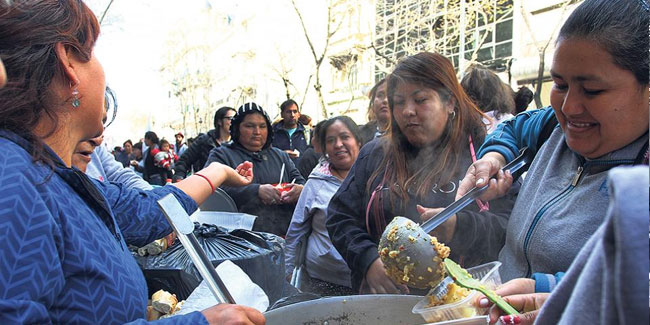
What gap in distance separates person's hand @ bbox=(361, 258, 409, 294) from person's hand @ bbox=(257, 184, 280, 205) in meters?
1.65

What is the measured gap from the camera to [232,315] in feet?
3.14

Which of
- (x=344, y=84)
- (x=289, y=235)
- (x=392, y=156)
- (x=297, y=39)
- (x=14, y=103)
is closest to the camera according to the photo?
(x=14, y=103)

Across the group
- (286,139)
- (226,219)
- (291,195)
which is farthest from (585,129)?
(286,139)

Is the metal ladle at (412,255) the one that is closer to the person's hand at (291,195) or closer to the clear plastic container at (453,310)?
the clear plastic container at (453,310)

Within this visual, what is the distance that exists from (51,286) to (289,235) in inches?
80.9

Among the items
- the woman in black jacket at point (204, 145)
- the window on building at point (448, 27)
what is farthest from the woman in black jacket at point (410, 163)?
the window on building at point (448, 27)

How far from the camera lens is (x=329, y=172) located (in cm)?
299

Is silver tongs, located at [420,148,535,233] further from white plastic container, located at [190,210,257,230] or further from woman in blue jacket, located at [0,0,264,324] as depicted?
white plastic container, located at [190,210,257,230]

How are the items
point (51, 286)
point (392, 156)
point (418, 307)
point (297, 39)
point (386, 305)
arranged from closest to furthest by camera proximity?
point (51, 286) → point (418, 307) → point (386, 305) → point (392, 156) → point (297, 39)

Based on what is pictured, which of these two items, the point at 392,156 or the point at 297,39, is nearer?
the point at 392,156

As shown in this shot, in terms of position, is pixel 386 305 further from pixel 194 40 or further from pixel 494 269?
pixel 194 40

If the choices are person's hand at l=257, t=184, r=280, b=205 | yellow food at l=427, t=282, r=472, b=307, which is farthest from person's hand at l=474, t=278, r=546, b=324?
person's hand at l=257, t=184, r=280, b=205

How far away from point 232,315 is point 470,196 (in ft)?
2.72

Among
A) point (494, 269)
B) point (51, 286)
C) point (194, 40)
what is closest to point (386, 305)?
point (494, 269)
